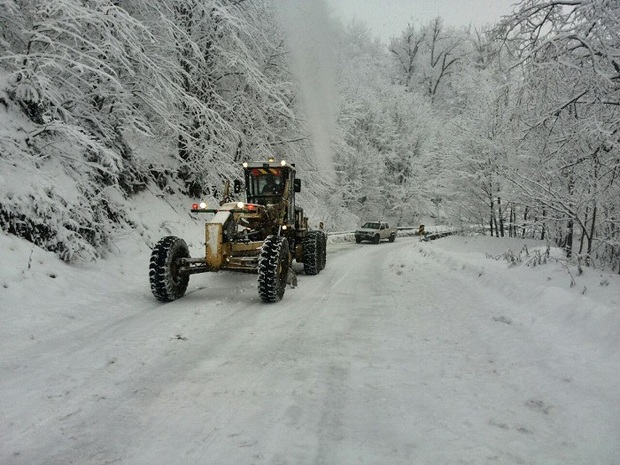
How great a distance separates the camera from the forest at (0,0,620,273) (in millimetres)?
6574

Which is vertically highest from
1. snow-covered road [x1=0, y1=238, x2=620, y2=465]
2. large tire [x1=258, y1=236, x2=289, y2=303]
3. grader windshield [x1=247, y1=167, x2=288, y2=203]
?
grader windshield [x1=247, y1=167, x2=288, y2=203]

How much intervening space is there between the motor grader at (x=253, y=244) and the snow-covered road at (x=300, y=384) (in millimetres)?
515

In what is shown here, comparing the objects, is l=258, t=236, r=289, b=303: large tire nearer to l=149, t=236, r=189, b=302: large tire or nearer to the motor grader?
the motor grader

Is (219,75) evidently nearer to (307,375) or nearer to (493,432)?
(307,375)

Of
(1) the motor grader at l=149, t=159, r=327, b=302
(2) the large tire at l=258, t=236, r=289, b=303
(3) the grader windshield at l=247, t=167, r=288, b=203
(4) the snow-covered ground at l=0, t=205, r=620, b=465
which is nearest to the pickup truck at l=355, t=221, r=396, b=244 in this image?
(1) the motor grader at l=149, t=159, r=327, b=302

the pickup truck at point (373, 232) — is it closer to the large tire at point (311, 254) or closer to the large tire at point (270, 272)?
the large tire at point (311, 254)

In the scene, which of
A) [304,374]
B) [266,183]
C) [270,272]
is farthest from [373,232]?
[304,374]

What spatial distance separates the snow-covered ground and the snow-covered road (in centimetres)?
2

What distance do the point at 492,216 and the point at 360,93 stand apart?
19.7m

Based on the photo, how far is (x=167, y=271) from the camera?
22.9 ft

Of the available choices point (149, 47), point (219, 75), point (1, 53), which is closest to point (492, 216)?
point (219, 75)

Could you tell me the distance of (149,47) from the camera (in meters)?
11.4

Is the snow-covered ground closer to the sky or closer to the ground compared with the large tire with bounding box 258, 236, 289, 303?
closer to the ground

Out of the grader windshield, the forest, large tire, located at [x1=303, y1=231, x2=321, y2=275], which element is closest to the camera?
the forest
